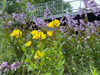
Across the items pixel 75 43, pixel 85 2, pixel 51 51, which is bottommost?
pixel 75 43

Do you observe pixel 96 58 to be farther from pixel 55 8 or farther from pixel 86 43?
pixel 55 8

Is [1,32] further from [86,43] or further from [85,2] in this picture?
[85,2]

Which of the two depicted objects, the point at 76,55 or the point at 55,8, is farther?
the point at 55,8

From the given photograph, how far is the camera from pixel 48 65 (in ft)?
3.35

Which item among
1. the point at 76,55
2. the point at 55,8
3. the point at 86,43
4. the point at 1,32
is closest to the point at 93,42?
the point at 86,43

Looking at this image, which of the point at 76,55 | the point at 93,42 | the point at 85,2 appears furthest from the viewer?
the point at 85,2

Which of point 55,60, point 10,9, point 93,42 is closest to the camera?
point 55,60

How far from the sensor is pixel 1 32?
1.50 metres

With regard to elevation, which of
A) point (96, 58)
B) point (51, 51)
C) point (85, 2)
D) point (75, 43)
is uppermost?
point (85, 2)

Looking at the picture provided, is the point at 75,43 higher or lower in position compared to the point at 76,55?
higher

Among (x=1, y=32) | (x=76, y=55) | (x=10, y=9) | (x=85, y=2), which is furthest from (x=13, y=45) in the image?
(x=10, y=9)

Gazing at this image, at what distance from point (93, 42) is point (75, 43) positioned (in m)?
0.23

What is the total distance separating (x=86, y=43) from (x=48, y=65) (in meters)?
0.93

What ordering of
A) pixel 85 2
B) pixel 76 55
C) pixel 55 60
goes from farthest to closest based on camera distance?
pixel 85 2 < pixel 76 55 < pixel 55 60
